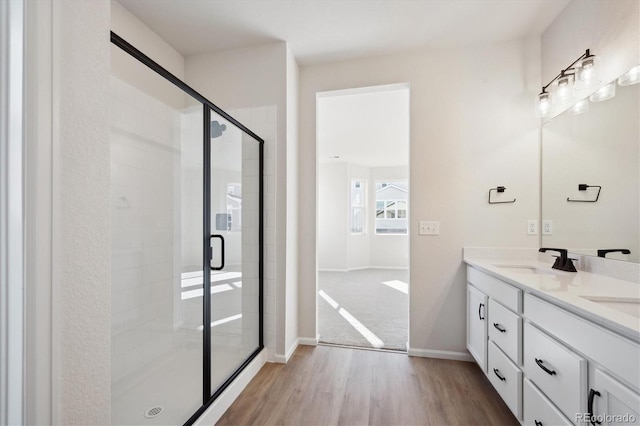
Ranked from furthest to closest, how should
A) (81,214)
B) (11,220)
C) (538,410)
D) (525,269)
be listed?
(525,269)
(538,410)
(81,214)
(11,220)

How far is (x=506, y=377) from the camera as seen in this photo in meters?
1.66

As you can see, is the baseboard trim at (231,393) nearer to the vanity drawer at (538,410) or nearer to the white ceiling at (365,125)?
the vanity drawer at (538,410)

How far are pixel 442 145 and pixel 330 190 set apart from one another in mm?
4596

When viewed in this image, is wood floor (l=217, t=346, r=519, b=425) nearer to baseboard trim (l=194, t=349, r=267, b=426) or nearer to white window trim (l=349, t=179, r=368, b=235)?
baseboard trim (l=194, t=349, r=267, b=426)

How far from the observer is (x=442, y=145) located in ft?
8.18

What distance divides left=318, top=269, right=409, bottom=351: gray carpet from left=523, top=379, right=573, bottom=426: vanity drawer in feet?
4.04

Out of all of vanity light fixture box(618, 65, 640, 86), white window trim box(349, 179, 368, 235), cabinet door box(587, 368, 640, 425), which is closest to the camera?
cabinet door box(587, 368, 640, 425)

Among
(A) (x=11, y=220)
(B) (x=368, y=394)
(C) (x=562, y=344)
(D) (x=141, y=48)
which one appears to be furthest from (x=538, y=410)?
(D) (x=141, y=48)

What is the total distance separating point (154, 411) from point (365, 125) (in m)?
4.00

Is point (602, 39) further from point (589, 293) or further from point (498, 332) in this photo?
point (498, 332)

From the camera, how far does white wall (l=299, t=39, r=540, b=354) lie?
93.3 inches

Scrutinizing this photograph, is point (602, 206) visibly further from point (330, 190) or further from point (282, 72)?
point (330, 190)

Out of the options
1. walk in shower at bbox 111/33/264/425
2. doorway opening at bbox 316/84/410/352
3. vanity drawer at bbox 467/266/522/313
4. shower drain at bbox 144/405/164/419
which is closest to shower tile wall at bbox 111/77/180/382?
walk in shower at bbox 111/33/264/425

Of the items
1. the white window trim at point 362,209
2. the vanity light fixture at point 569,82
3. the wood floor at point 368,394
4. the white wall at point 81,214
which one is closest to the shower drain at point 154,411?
the wood floor at point 368,394
